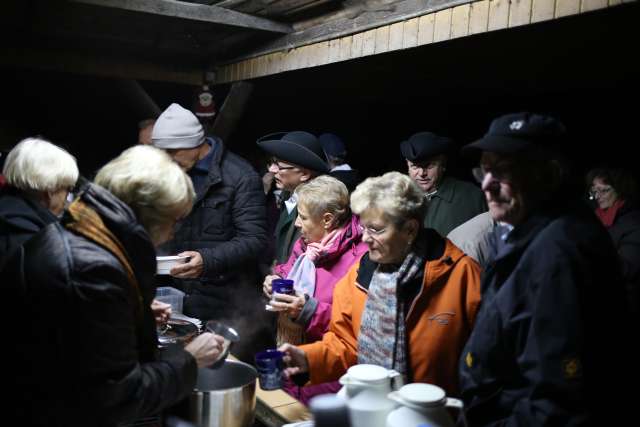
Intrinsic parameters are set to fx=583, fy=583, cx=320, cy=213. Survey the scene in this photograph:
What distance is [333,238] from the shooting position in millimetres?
3115

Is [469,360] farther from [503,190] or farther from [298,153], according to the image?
[298,153]

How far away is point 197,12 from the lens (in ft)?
15.2

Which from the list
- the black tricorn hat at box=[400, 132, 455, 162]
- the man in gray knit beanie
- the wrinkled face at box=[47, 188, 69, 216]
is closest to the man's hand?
the man in gray knit beanie

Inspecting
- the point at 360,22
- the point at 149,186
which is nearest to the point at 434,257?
the point at 149,186

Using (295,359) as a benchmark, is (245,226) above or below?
above

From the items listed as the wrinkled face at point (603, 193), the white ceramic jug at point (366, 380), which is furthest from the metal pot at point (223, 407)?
the wrinkled face at point (603, 193)

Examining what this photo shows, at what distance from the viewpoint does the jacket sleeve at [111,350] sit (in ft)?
5.30

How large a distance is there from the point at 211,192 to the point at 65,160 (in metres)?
0.90

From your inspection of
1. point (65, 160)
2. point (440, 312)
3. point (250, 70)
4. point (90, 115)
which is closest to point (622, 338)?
point (440, 312)

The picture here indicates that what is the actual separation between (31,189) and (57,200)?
0.64ft

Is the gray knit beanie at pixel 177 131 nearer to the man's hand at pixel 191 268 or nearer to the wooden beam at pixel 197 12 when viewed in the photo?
the man's hand at pixel 191 268

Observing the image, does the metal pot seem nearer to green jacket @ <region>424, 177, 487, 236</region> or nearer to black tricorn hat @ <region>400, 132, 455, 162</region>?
green jacket @ <region>424, 177, 487, 236</region>

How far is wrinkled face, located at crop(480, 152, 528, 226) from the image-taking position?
6.32ft

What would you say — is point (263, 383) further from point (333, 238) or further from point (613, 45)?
point (613, 45)
